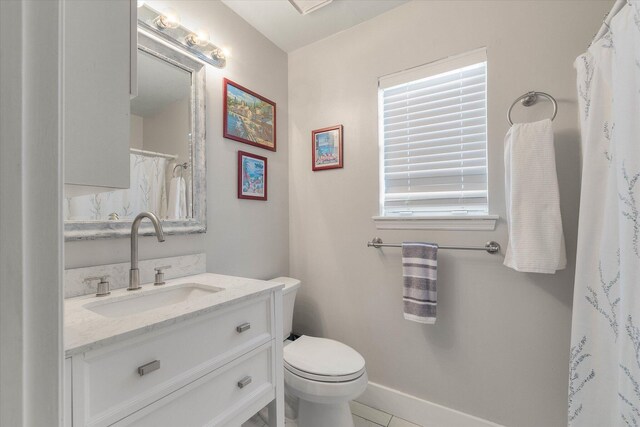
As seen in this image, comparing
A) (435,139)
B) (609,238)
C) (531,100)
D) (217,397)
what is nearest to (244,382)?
(217,397)

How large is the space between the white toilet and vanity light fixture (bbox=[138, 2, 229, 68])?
162 centimetres

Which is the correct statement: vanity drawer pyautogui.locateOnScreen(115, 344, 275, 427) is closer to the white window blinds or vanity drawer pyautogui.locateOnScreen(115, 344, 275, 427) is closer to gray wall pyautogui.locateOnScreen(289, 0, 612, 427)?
gray wall pyautogui.locateOnScreen(289, 0, 612, 427)

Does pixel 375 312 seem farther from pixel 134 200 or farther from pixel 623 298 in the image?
pixel 134 200

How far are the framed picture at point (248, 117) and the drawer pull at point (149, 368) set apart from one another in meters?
1.19

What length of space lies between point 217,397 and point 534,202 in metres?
1.47

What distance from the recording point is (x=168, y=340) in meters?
0.79

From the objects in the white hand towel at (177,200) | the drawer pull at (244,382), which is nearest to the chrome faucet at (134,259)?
the white hand towel at (177,200)

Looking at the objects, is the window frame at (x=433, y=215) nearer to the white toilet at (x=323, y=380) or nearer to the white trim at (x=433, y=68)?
the white trim at (x=433, y=68)

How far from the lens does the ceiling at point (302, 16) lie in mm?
1626

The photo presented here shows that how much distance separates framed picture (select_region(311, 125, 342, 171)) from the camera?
1.85 meters

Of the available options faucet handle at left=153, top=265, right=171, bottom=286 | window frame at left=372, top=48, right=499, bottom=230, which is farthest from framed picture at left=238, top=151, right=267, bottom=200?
window frame at left=372, top=48, right=499, bottom=230

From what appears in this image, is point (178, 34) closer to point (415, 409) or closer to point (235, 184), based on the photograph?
point (235, 184)

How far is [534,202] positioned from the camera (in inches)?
47.9
